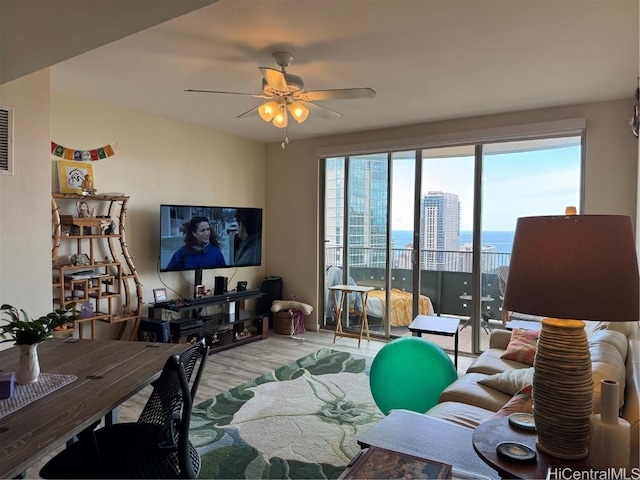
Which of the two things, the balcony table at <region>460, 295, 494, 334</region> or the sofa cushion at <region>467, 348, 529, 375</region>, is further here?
the balcony table at <region>460, 295, 494, 334</region>

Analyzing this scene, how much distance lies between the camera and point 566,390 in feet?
3.98

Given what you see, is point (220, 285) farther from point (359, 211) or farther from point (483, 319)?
point (483, 319)

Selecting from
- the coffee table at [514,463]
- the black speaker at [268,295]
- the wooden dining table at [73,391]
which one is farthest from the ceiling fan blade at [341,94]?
the black speaker at [268,295]

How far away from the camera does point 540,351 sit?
50.0 inches

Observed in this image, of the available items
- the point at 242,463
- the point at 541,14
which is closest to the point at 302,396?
the point at 242,463

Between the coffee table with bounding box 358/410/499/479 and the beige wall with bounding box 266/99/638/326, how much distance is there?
3063 mm

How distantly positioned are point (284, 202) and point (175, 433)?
4274 millimetres

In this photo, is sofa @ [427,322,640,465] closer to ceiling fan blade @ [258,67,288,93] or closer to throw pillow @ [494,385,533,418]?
throw pillow @ [494,385,533,418]

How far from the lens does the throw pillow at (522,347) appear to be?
9.30 ft

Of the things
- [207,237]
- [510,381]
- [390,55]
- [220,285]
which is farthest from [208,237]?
[510,381]

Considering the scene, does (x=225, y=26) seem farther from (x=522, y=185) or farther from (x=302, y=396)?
(x=522, y=185)

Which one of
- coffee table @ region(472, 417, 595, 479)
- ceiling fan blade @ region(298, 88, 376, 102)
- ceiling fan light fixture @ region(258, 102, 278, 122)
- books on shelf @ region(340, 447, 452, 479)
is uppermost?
ceiling fan blade @ region(298, 88, 376, 102)

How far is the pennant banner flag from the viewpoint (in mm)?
3576

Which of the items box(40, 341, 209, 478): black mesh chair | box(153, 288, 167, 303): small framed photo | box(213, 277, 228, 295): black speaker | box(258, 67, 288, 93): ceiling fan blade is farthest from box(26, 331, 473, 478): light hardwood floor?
box(258, 67, 288, 93): ceiling fan blade
